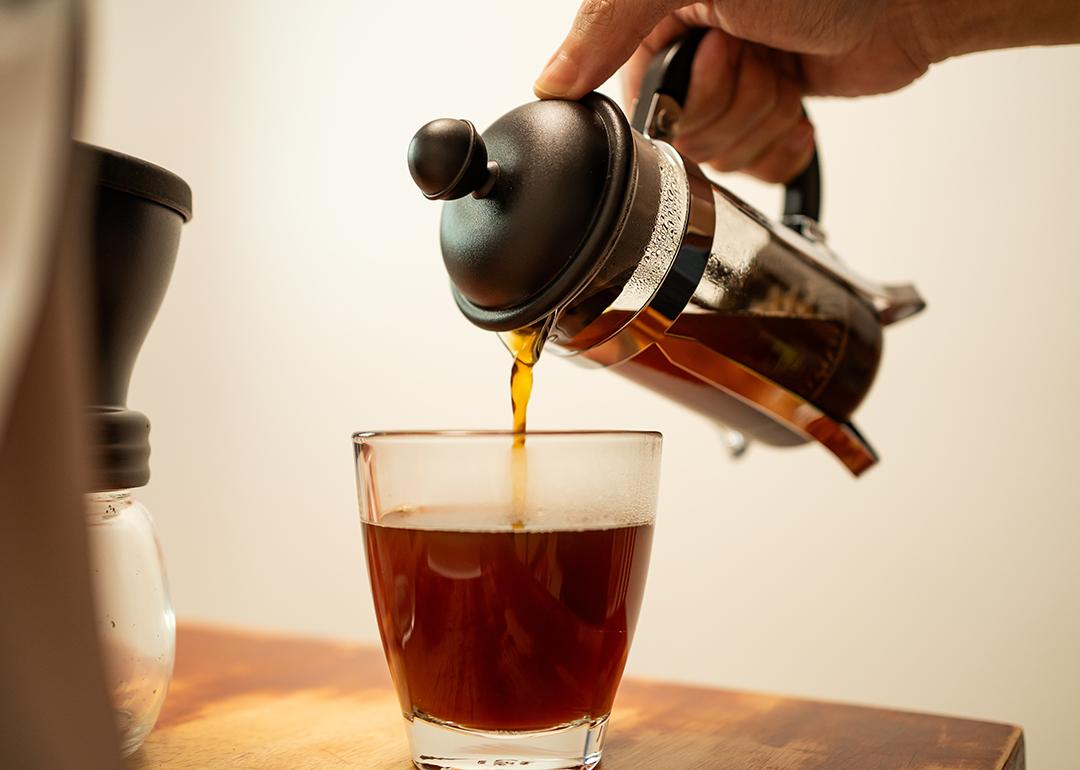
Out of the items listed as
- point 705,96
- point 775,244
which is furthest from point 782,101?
point 775,244

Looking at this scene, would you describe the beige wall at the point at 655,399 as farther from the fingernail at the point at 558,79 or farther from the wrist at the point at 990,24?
the fingernail at the point at 558,79

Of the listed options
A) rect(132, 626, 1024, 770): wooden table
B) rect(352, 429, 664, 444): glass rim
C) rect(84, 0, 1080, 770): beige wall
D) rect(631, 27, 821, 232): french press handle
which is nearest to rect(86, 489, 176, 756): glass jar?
rect(132, 626, 1024, 770): wooden table

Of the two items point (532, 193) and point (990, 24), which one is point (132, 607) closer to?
point (532, 193)

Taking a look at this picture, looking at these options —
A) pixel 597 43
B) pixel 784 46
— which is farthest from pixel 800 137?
pixel 597 43

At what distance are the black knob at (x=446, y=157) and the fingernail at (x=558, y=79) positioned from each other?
4.1 inches

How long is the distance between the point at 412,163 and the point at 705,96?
0.53 meters

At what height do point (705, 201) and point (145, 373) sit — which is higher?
point (705, 201)

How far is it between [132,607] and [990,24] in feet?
2.75

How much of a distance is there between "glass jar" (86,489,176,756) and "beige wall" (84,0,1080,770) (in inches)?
45.2

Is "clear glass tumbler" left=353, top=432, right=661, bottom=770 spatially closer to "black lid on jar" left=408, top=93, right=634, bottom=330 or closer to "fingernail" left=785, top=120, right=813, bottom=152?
"black lid on jar" left=408, top=93, right=634, bottom=330

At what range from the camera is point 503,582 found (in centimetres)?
48

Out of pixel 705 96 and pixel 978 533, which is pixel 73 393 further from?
pixel 978 533

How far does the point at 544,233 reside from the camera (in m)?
0.51

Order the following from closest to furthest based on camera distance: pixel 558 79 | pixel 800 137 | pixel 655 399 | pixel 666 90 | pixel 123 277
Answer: pixel 123 277
pixel 558 79
pixel 666 90
pixel 800 137
pixel 655 399
